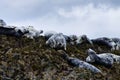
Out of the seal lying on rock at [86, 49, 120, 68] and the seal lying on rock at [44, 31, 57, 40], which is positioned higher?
Answer: the seal lying on rock at [44, 31, 57, 40]

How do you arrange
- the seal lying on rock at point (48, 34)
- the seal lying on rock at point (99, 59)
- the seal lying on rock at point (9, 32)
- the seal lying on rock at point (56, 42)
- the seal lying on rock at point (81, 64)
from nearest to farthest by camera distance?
1. the seal lying on rock at point (81, 64)
2. the seal lying on rock at point (99, 59)
3. the seal lying on rock at point (56, 42)
4. the seal lying on rock at point (9, 32)
5. the seal lying on rock at point (48, 34)

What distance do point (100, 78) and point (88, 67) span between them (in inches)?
50.4

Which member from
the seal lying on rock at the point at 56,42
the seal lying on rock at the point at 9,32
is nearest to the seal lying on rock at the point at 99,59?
the seal lying on rock at the point at 56,42

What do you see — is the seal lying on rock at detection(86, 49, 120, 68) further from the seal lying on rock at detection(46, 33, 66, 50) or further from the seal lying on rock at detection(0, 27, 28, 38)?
the seal lying on rock at detection(0, 27, 28, 38)

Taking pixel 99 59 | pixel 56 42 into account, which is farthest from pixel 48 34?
pixel 99 59

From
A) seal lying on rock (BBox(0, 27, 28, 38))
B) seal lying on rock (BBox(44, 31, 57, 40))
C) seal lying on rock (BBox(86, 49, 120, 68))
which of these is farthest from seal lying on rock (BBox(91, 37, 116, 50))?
seal lying on rock (BBox(0, 27, 28, 38))

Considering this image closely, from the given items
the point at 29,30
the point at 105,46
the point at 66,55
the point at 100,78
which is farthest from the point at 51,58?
the point at 105,46

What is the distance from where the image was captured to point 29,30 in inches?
1355

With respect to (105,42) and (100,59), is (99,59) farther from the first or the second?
(105,42)

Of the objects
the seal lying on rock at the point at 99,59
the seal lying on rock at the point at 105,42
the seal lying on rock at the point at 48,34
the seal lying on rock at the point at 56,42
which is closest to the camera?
the seal lying on rock at the point at 99,59

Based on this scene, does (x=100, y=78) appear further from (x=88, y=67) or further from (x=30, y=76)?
(x=30, y=76)

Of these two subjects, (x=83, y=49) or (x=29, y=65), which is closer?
(x=29, y=65)

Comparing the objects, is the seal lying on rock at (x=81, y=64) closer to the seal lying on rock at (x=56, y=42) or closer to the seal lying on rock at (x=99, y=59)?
the seal lying on rock at (x=99, y=59)

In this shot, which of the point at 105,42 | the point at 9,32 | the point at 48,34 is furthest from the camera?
the point at 105,42
